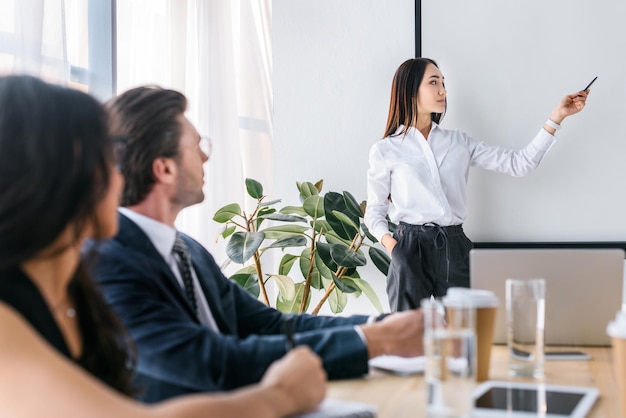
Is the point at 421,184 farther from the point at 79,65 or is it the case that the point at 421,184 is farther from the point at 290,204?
the point at 79,65

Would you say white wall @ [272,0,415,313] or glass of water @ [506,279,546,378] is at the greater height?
white wall @ [272,0,415,313]

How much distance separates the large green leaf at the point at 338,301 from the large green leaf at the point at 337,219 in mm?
264

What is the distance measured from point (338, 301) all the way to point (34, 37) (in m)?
1.66

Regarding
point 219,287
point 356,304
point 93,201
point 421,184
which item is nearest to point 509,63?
point 421,184

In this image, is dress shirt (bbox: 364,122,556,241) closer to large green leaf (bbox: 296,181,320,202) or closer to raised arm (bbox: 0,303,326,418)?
large green leaf (bbox: 296,181,320,202)

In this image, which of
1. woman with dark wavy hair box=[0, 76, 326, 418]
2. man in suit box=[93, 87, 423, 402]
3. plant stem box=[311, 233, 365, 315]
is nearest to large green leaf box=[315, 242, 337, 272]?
plant stem box=[311, 233, 365, 315]

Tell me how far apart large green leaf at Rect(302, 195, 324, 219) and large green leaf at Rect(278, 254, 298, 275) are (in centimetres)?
24

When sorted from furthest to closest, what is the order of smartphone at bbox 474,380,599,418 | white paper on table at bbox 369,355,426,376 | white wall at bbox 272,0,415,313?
white wall at bbox 272,0,415,313
white paper on table at bbox 369,355,426,376
smartphone at bbox 474,380,599,418

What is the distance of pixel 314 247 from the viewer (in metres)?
3.44

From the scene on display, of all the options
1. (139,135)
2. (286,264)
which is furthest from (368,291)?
(139,135)

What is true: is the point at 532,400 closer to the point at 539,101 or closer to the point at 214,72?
the point at 539,101

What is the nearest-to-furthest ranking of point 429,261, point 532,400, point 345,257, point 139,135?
point 532,400 → point 139,135 → point 429,261 → point 345,257

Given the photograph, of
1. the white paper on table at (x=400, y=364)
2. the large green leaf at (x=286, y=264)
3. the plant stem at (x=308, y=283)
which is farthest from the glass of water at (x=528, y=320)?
the large green leaf at (x=286, y=264)

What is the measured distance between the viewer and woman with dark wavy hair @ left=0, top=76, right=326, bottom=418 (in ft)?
2.66
